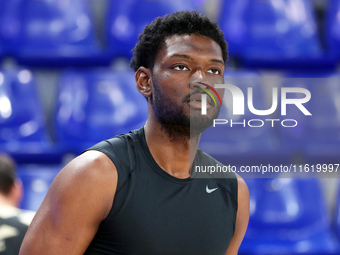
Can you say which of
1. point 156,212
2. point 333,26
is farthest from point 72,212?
Answer: point 333,26

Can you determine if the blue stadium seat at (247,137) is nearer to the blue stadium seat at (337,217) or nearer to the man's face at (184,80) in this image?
the blue stadium seat at (337,217)

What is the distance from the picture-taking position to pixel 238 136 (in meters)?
3.17

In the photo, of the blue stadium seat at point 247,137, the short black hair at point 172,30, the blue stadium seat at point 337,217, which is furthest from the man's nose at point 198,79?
the blue stadium seat at point 337,217

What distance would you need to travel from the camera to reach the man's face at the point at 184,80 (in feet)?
4.24

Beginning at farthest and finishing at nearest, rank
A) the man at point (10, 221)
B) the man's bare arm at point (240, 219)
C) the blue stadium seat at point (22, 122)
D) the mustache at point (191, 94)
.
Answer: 1. the blue stadium seat at point (22, 122)
2. the man at point (10, 221)
3. the man's bare arm at point (240, 219)
4. the mustache at point (191, 94)

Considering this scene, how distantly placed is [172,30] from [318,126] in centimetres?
207

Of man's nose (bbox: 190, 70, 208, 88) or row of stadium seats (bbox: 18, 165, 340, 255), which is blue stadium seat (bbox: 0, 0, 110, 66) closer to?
row of stadium seats (bbox: 18, 165, 340, 255)

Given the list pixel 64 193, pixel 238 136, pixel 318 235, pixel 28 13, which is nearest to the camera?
pixel 64 193

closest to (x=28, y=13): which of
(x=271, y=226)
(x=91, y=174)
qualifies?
(x=271, y=226)

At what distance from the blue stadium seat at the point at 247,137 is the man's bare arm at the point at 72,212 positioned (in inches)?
73.1

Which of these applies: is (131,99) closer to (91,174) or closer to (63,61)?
(63,61)

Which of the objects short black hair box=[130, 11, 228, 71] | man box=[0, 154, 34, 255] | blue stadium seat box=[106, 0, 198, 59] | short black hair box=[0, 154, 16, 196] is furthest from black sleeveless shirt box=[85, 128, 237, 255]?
blue stadium seat box=[106, 0, 198, 59]

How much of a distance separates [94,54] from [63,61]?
0.21 m

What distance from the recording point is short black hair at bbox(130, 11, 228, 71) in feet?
4.47
